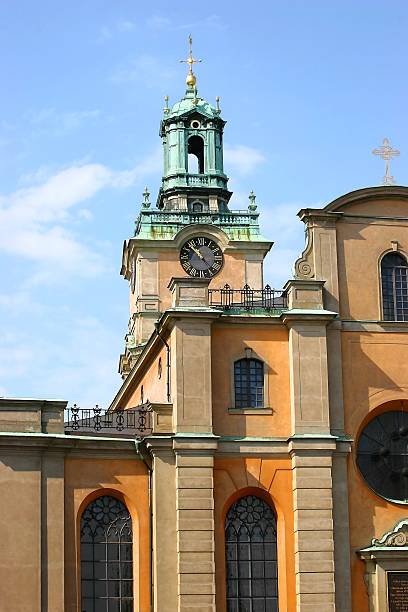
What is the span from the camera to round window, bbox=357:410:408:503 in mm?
43281

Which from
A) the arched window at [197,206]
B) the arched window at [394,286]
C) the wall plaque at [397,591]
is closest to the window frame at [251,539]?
the wall plaque at [397,591]

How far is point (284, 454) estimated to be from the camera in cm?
4256

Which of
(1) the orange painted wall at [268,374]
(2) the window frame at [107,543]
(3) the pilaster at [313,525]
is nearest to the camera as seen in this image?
(3) the pilaster at [313,525]

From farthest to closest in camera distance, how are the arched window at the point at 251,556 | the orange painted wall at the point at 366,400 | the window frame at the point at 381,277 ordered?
1. the window frame at the point at 381,277
2. the orange painted wall at the point at 366,400
3. the arched window at the point at 251,556

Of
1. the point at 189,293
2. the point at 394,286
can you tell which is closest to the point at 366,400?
the point at 394,286

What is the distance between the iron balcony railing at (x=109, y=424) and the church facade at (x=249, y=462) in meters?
0.08

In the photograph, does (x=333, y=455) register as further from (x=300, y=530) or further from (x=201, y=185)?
(x=201, y=185)

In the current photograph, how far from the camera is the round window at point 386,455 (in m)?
43.3

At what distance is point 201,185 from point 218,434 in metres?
27.3

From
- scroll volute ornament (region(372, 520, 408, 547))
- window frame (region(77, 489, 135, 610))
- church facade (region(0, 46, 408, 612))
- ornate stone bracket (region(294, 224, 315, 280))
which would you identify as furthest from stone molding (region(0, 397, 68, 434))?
scroll volute ornament (region(372, 520, 408, 547))

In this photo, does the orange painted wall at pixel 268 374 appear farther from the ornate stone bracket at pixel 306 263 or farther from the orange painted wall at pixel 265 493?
the ornate stone bracket at pixel 306 263

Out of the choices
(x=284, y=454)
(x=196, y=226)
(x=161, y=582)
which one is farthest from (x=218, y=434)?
(x=196, y=226)

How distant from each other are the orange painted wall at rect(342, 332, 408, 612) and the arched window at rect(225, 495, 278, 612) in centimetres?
241

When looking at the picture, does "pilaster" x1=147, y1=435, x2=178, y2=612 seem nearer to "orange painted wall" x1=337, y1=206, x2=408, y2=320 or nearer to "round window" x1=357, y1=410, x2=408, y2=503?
"round window" x1=357, y1=410, x2=408, y2=503
